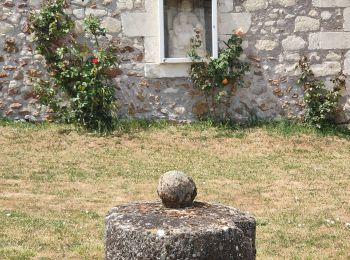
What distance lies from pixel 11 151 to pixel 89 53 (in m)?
2.00

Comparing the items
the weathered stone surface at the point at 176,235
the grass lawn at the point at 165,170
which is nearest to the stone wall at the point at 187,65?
the grass lawn at the point at 165,170

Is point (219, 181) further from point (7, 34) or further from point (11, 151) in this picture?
point (7, 34)

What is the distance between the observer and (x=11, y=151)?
9.25 m

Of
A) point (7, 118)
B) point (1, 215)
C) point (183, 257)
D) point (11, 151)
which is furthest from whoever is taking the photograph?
point (7, 118)

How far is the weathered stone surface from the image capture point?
3719 mm

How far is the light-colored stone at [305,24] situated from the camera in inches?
416

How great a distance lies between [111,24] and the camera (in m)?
10.5

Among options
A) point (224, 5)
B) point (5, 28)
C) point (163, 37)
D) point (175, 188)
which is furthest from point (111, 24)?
point (175, 188)

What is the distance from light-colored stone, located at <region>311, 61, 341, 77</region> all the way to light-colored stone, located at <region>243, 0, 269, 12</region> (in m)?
1.10

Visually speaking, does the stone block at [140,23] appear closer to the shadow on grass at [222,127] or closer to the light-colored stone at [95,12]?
the light-colored stone at [95,12]

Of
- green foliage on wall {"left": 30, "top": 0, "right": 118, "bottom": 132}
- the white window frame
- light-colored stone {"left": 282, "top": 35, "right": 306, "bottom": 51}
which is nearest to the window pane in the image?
the white window frame

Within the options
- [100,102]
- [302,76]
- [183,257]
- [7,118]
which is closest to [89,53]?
[100,102]

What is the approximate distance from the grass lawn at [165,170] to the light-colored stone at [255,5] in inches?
64.3

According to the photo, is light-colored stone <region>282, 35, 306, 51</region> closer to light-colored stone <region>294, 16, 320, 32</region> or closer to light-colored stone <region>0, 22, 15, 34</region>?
light-colored stone <region>294, 16, 320, 32</region>
